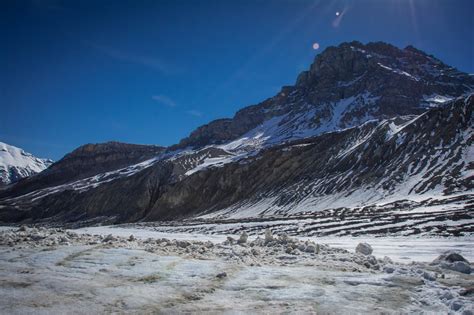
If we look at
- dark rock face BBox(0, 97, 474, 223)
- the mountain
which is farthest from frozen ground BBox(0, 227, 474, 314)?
dark rock face BBox(0, 97, 474, 223)

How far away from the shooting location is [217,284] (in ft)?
24.7

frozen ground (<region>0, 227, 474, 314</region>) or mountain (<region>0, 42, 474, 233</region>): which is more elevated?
mountain (<region>0, 42, 474, 233</region>)

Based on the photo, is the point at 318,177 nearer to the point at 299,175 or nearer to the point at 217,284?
the point at 299,175

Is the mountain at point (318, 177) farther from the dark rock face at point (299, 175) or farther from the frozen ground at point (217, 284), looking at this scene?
the frozen ground at point (217, 284)

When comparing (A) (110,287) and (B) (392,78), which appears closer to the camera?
(A) (110,287)

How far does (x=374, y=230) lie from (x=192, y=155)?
104 metres

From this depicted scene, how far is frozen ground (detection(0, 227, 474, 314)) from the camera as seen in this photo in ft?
20.4

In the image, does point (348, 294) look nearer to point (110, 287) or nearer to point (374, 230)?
point (110, 287)

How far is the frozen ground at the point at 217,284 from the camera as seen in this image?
622cm

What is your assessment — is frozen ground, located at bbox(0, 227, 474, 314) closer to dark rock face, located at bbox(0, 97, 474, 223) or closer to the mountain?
the mountain

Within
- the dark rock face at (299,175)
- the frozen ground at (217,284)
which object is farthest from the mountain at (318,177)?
the frozen ground at (217,284)

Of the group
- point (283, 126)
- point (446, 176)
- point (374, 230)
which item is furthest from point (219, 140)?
point (374, 230)

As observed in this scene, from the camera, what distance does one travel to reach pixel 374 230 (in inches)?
949

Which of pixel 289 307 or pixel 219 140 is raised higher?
pixel 219 140
